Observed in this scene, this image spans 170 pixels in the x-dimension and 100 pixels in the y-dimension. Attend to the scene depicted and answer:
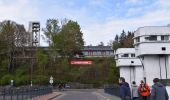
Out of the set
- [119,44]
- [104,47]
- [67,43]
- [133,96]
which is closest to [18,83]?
[67,43]

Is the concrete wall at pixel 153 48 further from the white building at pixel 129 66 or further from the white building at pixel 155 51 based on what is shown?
the white building at pixel 129 66

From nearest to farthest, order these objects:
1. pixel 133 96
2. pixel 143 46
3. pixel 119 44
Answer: pixel 133 96 → pixel 143 46 → pixel 119 44

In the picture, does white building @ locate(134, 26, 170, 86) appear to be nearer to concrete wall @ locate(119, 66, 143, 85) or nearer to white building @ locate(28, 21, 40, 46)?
concrete wall @ locate(119, 66, 143, 85)

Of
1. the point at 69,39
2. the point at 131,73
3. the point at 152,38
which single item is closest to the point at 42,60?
the point at 69,39

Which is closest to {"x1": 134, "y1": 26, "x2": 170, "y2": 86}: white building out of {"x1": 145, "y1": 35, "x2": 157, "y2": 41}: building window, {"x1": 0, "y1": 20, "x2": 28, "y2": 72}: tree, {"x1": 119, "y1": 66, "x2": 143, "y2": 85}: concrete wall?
{"x1": 145, "y1": 35, "x2": 157, "y2": 41}: building window

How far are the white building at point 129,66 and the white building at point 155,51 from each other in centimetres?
1945

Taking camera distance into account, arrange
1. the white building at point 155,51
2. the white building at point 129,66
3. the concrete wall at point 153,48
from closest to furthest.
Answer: the concrete wall at point 153,48
the white building at point 155,51
the white building at point 129,66

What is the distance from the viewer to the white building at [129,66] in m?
70.9

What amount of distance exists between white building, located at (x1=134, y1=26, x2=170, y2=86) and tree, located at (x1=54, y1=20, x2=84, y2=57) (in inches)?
2793

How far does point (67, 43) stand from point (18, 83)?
19814 millimetres

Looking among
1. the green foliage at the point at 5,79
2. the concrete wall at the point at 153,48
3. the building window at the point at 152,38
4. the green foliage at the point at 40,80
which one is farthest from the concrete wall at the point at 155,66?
the green foliage at the point at 5,79

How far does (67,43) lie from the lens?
12250 cm

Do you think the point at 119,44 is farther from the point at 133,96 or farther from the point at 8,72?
the point at 133,96

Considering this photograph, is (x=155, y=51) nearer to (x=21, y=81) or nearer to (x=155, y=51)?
(x=155, y=51)
